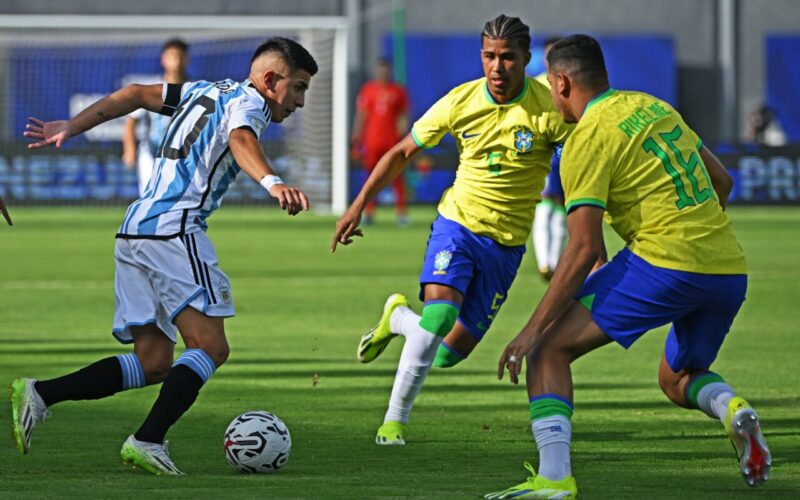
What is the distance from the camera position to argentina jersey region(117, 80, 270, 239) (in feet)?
20.4

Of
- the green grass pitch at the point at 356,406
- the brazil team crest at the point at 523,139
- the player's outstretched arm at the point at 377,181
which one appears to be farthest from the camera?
the brazil team crest at the point at 523,139

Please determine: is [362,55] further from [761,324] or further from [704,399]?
[704,399]

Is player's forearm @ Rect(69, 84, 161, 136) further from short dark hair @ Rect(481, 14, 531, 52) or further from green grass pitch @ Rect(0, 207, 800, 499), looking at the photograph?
short dark hair @ Rect(481, 14, 531, 52)

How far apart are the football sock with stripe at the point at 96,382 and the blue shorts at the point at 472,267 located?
1.51 m

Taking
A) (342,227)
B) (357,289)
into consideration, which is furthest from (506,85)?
(357,289)

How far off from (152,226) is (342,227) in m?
1.06

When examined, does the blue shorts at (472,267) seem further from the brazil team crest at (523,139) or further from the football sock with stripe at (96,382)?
Result: the football sock with stripe at (96,382)

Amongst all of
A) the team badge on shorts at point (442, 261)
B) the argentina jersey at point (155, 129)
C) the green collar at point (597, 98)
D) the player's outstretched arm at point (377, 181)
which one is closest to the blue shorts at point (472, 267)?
the team badge on shorts at point (442, 261)

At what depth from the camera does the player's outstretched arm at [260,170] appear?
562 centimetres

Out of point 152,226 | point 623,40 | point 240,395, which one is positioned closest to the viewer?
point 152,226

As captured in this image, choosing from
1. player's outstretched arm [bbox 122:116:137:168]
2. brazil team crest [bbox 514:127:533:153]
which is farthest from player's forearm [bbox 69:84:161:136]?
player's outstretched arm [bbox 122:116:137:168]

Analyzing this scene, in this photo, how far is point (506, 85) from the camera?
7211 mm

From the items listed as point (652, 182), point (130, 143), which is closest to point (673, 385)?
point (652, 182)

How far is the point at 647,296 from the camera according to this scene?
220 inches
